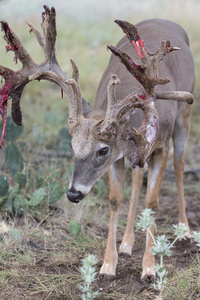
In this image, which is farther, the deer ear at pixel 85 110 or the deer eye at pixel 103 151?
the deer ear at pixel 85 110

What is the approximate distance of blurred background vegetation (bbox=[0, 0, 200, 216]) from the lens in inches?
247

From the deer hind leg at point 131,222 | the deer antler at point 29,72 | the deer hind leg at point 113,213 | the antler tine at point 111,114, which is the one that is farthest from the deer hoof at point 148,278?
the deer antler at point 29,72

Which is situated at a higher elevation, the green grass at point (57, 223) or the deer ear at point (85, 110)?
the deer ear at point (85, 110)

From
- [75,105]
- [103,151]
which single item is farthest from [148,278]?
[75,105]

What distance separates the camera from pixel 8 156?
5.55m

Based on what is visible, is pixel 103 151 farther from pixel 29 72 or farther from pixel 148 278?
pixel 148 278

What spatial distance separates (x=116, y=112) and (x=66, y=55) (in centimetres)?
730

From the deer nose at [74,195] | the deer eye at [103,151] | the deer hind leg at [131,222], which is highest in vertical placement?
the deer eye at [103,151]

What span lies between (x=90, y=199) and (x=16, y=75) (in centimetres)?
202

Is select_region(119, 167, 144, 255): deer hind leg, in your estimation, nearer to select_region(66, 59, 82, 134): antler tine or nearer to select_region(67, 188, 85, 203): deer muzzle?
select_region(67, 188, 85, 203): deer muzzle

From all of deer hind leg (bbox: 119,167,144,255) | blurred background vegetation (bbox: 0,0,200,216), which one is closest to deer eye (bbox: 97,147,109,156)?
blurred background vegetation (bbox: 0,0,200,216)

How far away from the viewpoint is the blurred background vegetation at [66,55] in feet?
20.5

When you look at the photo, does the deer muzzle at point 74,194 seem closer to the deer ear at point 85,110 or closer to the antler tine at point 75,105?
the antler tine at point 75,105

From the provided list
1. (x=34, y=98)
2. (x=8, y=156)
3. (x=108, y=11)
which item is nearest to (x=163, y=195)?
(x=8, y=156)
